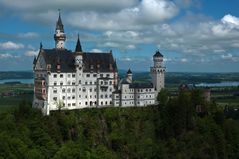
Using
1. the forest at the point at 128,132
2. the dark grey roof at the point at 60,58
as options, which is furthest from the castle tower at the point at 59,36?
the forest at the point at 128,132

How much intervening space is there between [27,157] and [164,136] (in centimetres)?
3750

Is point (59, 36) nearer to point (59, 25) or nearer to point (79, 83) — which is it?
point (59, 25)

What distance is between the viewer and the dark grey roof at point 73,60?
3585 inches

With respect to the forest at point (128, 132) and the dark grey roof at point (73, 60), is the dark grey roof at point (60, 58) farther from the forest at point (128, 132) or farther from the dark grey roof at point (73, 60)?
the forest at point (128, 132)

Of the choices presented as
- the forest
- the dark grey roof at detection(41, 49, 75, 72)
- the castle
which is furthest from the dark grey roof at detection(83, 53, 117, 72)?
the forest

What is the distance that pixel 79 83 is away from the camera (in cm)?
9256

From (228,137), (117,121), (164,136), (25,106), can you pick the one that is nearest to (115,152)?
(117,121)

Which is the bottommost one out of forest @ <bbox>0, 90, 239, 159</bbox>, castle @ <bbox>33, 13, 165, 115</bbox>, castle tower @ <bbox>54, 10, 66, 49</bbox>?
forest @ <bbox>0, 90, 239, 159</bbox>

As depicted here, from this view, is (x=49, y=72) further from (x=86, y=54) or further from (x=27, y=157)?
(x=27, y=157)

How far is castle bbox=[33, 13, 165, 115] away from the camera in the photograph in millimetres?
89000

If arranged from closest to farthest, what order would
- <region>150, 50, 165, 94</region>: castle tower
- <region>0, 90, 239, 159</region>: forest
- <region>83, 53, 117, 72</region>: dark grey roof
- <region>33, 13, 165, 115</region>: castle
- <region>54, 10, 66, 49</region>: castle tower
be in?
1. <region>0, 90, 239, 159</region>: forest
2. <region>33, 13, 165, 115</region>: castle
3. <region>83, 53, 117, 72</region>: dark grey roof
4. <region>54, 10, 66, 49</region>: castle tower
5. <region>150, 50, 165, 94</region>: castle tower

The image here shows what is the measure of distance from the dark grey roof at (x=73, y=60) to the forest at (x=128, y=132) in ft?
35.7

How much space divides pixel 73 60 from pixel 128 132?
22162mm

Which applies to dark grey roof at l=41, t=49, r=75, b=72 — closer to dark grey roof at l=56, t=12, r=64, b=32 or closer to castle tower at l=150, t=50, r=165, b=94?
dark grey roof at l=56, t=12, r=64, b=32
